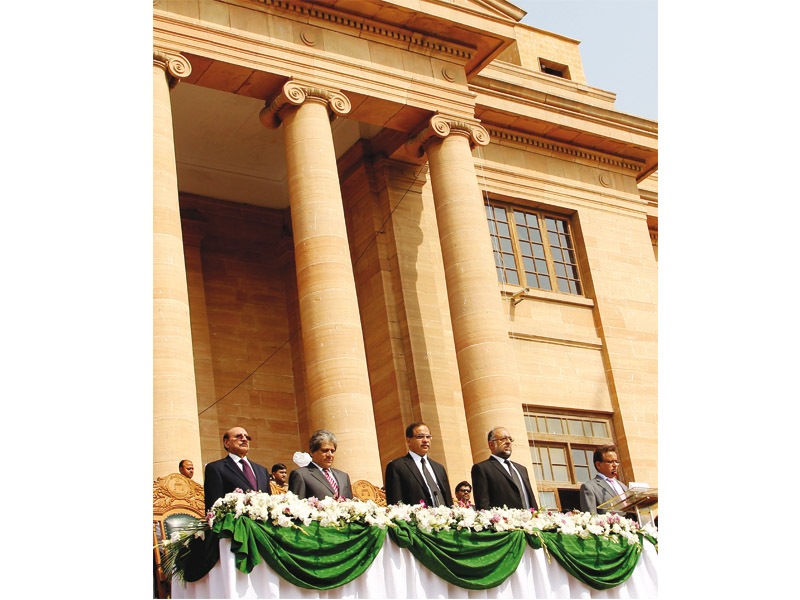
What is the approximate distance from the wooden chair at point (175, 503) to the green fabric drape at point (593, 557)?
4279 mm

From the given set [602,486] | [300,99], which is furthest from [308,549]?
[300,99]

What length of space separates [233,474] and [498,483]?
135 inches

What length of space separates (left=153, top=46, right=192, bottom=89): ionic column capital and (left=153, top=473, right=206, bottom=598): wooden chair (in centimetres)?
727

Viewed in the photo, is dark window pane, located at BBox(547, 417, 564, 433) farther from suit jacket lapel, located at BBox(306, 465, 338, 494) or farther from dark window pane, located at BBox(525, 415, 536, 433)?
suit jacket lapel, located at BBox(306, 465, 338, 494)

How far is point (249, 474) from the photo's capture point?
11.5m

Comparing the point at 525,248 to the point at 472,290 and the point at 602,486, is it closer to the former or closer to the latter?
the point at 472,290

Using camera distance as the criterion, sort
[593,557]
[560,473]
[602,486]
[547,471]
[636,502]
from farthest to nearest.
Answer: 1. [560,473]
2. [547,471]
3. [602,486]
4. [636,502]
5. [593,557]

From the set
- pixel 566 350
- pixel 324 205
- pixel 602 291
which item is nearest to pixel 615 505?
pixel 324 205

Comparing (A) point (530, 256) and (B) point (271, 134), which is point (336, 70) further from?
(A) point (530, 256)

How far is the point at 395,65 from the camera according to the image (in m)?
20.5

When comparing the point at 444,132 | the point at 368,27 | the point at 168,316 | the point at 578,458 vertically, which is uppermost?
the point at 368,27

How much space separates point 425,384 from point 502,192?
561 centimetres

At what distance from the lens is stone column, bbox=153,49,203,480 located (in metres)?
14.5

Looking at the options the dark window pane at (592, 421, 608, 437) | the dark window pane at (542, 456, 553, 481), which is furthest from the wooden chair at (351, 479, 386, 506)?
the dark window pane at (592, 421, 608, 437)
